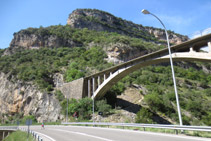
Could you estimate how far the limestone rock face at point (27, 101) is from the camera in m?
37.1

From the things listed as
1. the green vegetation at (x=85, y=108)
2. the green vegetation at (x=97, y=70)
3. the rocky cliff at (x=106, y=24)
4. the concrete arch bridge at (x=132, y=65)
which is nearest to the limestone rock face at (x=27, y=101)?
the green vegetation at (x=97, y=70)

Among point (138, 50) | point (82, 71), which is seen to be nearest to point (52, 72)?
point (82, 71)

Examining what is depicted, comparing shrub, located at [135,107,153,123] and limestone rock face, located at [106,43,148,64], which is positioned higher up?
limestone rock face, located at [106,43,148,64]

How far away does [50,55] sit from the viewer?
66562 mm

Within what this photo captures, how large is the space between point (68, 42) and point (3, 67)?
105 ft

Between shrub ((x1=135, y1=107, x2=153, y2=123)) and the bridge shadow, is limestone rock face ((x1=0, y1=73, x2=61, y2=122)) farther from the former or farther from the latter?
shrub ((x1=135, y1=107, x2=153, y2=123))

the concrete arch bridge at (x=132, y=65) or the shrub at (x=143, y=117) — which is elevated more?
the concrete arch bridge at (x=132, y=65)

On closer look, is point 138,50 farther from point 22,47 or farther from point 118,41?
point 22,47

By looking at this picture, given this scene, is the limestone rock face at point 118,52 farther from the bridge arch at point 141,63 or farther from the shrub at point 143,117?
the shrub at point 143,117

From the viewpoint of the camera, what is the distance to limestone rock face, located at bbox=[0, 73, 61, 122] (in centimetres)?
3706

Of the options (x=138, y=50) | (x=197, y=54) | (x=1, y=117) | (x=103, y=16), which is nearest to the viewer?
(x=197, y=54)

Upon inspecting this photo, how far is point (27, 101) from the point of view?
42.2 meters

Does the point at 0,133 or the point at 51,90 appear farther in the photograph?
the point at 51,90

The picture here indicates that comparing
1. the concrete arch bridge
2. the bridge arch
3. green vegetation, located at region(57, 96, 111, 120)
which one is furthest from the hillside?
the concrete arch bridge
